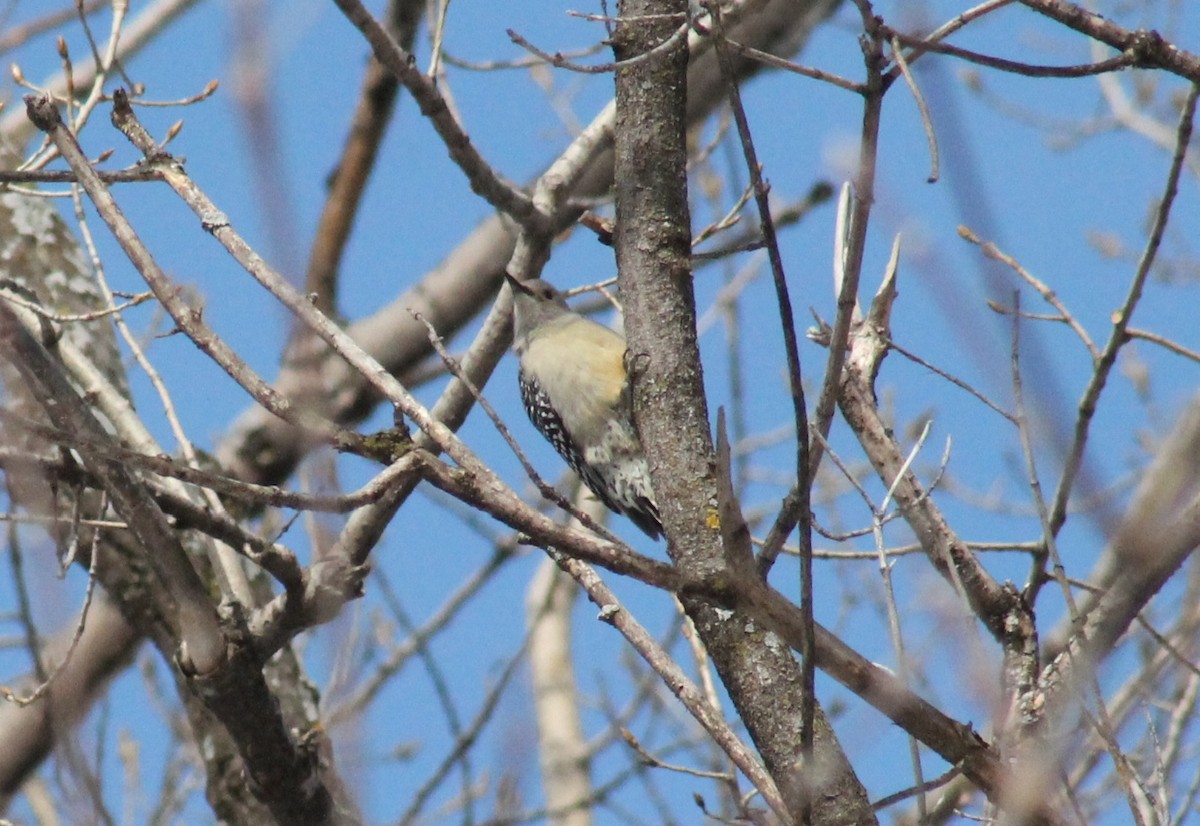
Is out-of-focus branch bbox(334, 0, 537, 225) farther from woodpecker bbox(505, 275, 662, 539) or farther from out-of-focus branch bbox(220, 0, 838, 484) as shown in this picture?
out-of-focus branch bbox(220, 0, 838, 484)

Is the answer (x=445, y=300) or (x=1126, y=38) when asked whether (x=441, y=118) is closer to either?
(x=1126, y=38)

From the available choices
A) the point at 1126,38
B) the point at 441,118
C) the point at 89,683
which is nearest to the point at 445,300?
the point at 89,683

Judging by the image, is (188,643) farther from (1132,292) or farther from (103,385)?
(1132,292)

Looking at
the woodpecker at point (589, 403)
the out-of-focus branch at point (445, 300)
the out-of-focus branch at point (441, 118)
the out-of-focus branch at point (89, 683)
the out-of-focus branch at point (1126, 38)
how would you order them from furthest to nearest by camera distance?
the out-of-focus branch at point (445, 300) < the woodpecker at point (589, 403) < the out-of-focus branch at point (89, 683) < the out-of-focus branch at point (441, 118) < the out-of-focus branch at point (1126, 38)

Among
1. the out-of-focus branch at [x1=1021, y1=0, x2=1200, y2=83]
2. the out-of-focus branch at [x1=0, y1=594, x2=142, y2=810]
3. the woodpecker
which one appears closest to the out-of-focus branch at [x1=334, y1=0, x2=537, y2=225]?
the woodpecker

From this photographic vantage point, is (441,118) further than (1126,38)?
Yes

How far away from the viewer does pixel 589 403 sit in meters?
6.27

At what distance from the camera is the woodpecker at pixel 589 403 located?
614 cm

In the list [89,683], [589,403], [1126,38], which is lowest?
[1126,38]

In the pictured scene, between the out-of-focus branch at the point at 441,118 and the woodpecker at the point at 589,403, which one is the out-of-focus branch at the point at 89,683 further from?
the out-of-focus branch at the point at 441,118

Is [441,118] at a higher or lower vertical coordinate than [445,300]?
lower

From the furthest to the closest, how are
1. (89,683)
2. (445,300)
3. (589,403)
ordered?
(445,300), (589,403), (89,683)

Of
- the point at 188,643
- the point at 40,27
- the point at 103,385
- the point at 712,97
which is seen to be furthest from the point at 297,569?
the point at 40,27

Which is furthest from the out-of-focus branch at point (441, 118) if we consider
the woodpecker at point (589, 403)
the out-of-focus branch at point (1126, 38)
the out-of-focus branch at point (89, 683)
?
the out-of-focus branch at point (89, 683)
